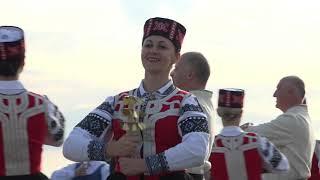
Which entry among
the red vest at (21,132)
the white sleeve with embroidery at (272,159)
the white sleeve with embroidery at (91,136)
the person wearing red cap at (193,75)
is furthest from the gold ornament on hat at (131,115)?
the person wearing red cap at (193,75)

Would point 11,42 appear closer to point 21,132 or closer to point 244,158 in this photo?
point 21,132

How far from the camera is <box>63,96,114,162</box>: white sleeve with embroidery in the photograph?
4934 mm

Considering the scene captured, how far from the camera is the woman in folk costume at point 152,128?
4.84m

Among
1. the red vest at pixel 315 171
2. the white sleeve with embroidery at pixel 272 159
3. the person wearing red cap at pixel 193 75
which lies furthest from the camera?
the red vest at pixel 315 171

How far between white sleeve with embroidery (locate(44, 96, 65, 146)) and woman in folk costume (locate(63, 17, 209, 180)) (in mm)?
130

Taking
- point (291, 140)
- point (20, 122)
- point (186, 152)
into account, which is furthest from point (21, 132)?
point (291, 140)

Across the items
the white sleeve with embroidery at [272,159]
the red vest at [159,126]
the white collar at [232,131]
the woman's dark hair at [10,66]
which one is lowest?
the white sleeve with embroidery at [272,159]

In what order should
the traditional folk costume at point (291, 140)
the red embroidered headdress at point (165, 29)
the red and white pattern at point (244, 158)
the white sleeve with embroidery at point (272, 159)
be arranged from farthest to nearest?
the traditional folk costume at point (291, 140), the red and white pattern at point (244, 158), the white sleeve with embroidery at point (272, 159), the red embroidered headdress at point (165, 29)

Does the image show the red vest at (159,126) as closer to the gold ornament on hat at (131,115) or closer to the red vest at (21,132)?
the gold ornament on hat at (131,115)

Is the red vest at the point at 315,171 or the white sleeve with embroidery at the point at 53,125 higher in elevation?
the white sleeve with embroidery at the point at 53,125

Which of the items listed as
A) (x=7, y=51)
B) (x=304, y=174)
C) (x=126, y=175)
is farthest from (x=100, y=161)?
(x=304, y=174)

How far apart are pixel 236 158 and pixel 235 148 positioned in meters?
0.08

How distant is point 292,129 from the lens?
322 inches

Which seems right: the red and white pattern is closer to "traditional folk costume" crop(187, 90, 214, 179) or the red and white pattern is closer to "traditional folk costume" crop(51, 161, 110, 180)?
"traditional folk costume" crop(187, 90, 214, 179)
